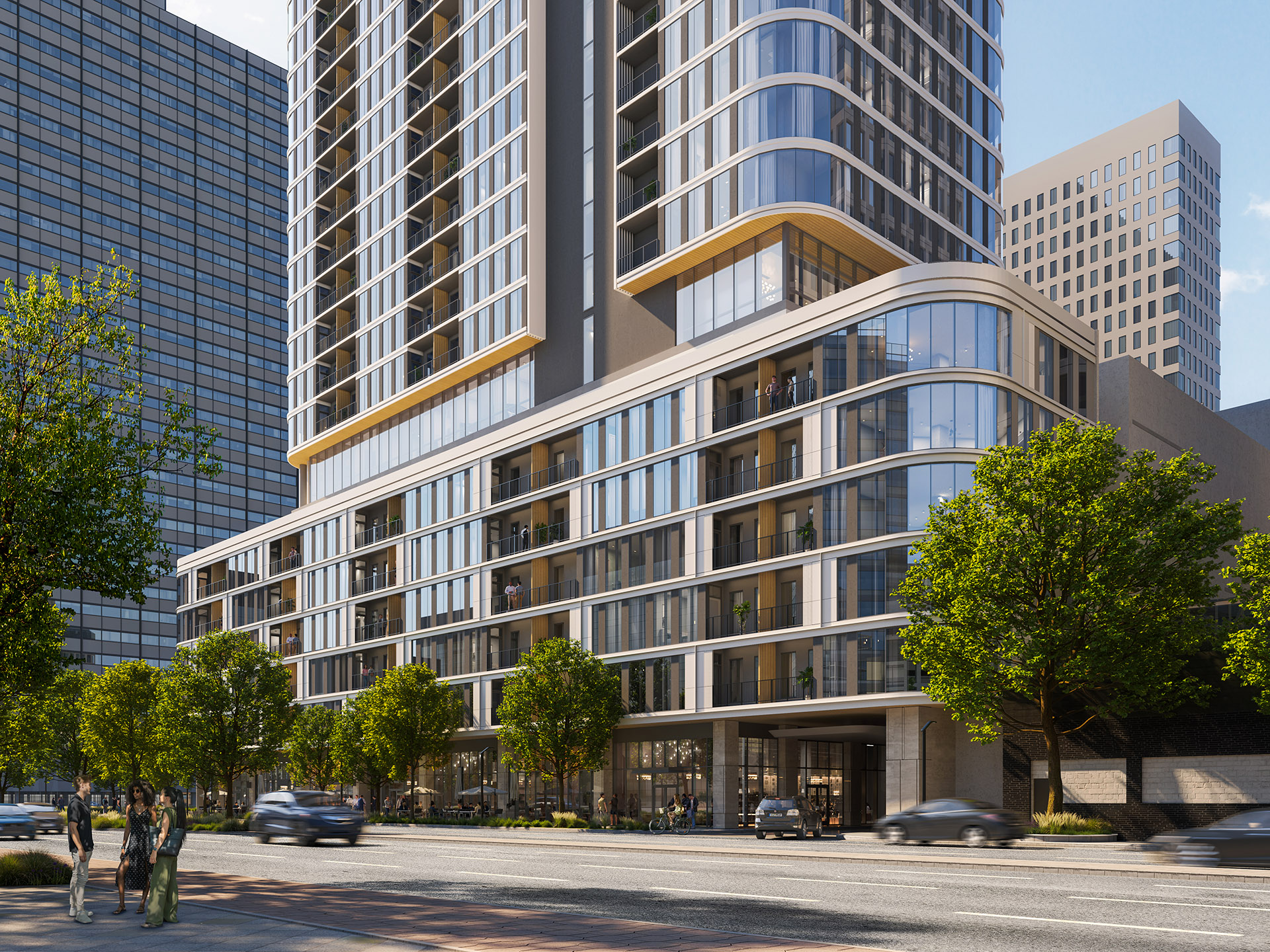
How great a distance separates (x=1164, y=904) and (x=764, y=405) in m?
37.0

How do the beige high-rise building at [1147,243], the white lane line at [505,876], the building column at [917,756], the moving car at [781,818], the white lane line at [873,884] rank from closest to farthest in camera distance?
1. the white lane line at [873,884]
2. the white lane line at [505,876]
3. the moving car at [781,818]
4. the building column at [917,756]
5. the beige high-rise building at [1147,243]

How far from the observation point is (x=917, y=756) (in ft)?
147

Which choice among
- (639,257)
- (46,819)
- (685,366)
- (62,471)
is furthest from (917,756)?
(46,819)

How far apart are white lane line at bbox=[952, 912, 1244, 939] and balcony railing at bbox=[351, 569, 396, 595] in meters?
64.3

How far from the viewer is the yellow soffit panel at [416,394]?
67.6 meters

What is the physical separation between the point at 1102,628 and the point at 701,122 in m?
31.6

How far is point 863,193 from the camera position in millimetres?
55156

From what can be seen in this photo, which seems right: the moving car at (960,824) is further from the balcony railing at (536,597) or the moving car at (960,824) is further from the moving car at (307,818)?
the balcony railing at (536,597)

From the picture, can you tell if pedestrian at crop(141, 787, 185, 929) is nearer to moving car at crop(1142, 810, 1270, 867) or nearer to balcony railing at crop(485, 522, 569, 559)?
moving car at crop(1142, 810, 1270, 867)

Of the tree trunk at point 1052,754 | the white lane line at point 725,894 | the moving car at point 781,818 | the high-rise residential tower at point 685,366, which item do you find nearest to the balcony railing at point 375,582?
the high-rise residential tower at point 685,366

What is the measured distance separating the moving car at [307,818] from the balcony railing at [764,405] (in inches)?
946

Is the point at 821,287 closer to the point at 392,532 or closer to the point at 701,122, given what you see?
the point at 701,122

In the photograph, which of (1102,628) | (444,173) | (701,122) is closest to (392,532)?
(444,173)

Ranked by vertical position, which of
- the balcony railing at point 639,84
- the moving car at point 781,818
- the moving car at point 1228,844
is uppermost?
the balcony railing at point 639,84
